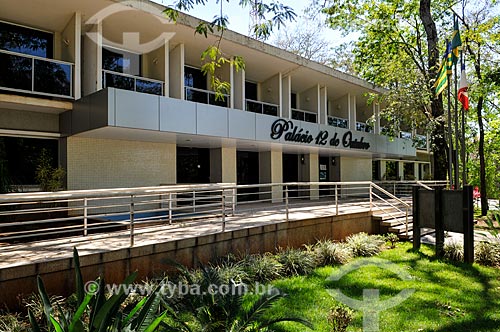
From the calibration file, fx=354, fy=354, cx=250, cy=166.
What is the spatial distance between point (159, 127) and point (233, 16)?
5269 millimetres

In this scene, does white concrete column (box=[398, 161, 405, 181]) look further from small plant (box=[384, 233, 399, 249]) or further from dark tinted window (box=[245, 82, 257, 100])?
small plant (box=[384, 233, 399, 249])

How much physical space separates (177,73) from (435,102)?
35.3 feet

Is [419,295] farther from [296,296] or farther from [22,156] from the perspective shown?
[22,156]

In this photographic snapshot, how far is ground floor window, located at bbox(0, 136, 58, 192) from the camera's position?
9688 millimetres

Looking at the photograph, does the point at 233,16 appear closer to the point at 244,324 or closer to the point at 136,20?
the point at 244,324

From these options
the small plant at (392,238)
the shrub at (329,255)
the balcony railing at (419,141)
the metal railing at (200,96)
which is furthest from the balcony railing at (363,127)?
the shrub at (329,255)

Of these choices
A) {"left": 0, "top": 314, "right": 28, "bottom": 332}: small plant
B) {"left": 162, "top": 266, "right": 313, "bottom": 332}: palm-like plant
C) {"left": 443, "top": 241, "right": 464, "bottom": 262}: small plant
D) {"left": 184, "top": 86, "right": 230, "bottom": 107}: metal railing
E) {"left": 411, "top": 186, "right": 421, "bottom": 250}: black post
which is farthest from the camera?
{"left": 184, "top": 86, "right": 230, "bottom": 107}: metal railing

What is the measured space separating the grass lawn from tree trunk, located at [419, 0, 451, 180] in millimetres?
7883

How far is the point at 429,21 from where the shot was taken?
47.2 feet

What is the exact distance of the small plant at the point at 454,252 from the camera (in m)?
8.30

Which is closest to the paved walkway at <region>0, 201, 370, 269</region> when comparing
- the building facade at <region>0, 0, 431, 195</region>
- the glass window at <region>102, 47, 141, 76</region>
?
the building facade at <region>0, 0, 431, 195</region>

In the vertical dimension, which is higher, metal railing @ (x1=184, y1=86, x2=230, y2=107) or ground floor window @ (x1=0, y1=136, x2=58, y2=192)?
metal railing @ (x1=184, y1=86, x2=230, y2=107)

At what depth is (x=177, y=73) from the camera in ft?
39.1

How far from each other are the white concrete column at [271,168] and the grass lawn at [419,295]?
27.4ft
